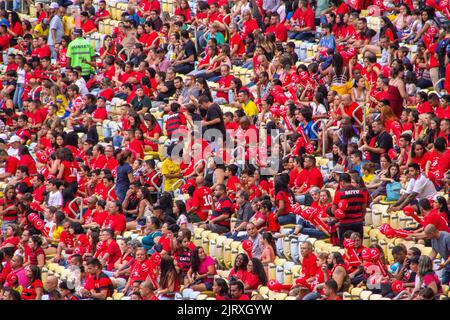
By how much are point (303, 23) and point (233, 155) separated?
181 inches

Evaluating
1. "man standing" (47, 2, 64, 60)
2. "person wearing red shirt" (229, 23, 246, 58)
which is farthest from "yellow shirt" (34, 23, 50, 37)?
"person wearing red shirt" (229, 23, 246, 58)

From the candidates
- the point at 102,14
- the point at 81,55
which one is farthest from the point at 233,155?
the point at 102,14

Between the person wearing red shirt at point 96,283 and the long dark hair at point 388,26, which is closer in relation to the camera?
the person wearing red shirt at point 96,283

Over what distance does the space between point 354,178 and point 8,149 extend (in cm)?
831

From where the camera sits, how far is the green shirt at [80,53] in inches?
1144

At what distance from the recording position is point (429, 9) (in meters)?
24.9

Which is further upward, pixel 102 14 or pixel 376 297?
pixel 376 297

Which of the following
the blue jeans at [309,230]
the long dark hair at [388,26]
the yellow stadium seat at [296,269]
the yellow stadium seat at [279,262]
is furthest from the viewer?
the long dark hair at [388,26]

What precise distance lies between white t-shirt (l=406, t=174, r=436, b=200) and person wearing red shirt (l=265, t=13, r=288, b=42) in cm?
700

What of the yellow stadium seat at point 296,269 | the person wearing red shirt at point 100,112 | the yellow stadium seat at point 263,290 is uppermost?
the yellow stadium seat at point 296,269

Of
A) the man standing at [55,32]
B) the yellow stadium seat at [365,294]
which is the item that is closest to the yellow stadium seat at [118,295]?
the yellow stadium seat at [365,294]

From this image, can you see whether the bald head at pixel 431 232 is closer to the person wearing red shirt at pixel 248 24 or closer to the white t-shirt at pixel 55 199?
the white t-shirt at pixel 55 199

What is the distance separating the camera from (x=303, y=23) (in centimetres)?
2716

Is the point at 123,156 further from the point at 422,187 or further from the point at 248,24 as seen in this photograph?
the point at 422,187
